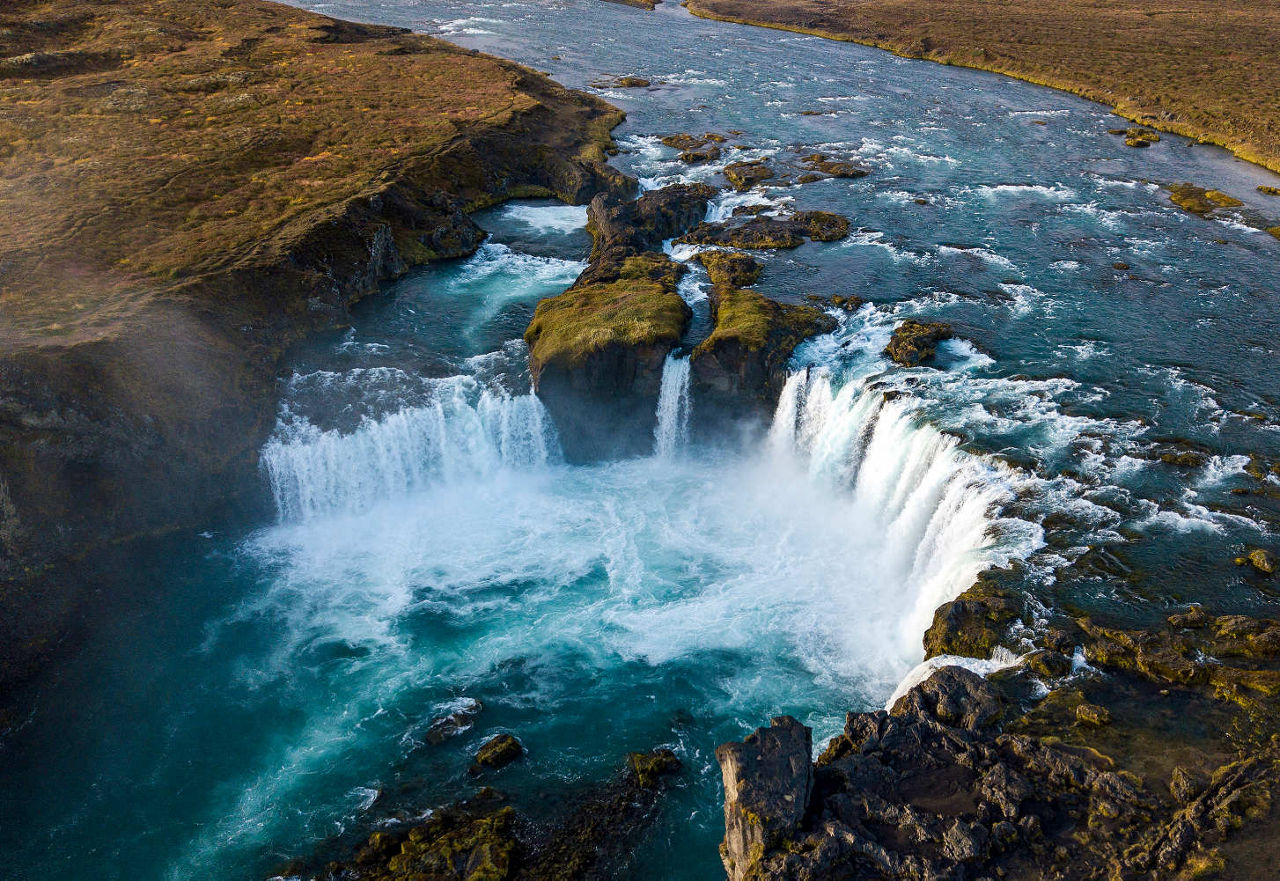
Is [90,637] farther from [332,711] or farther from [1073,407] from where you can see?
[1073,407]

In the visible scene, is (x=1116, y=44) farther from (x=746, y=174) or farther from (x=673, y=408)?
(x=673, y=408)

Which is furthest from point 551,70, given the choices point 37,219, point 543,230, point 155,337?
point 155,337

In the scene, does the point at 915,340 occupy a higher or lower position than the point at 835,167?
lower

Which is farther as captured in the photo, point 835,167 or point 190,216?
point 835,167

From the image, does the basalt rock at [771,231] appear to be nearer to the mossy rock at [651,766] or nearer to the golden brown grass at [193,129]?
the golden brown grass at [193,129]

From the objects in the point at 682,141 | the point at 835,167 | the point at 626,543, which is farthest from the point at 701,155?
the point at 626,543

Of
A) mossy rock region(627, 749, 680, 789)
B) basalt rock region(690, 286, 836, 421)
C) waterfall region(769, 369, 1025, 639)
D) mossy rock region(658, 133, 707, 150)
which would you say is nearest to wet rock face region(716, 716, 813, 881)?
mossy rock region(627, 749, 680, 789)
